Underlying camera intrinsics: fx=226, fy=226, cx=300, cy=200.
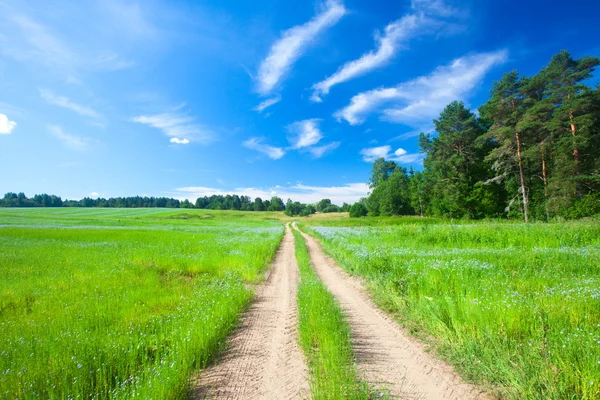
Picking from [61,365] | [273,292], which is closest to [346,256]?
[273,292]

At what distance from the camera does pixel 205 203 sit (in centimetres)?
15300

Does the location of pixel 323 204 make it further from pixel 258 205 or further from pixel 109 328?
pixel 109 328

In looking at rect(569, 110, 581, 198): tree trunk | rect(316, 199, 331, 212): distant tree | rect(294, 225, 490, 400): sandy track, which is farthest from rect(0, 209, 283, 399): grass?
rect(316, 199, 331, 212): distant tree

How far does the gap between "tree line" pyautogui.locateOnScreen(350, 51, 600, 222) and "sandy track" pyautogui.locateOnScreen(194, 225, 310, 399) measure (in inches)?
1566

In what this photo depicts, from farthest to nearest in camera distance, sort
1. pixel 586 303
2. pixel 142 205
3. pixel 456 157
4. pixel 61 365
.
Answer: pixel 142 205, pixel 456 157, pixel 586 303, pixel 61 365

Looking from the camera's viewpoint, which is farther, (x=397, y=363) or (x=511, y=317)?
(x=511, y=317)

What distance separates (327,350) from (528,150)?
140ft

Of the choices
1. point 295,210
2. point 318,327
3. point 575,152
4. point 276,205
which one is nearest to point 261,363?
point 318,327

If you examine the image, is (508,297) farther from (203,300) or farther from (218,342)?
(203,300)

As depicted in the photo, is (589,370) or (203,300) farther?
(203,300)

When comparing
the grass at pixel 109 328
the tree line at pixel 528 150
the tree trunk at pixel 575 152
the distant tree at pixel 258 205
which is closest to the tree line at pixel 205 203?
the distant tree at pixel 258 205

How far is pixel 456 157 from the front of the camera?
45938 millimetres

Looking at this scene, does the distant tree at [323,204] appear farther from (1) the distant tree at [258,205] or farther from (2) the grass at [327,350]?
(2) the grass at [327,350]

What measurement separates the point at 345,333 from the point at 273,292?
425 centimetres
